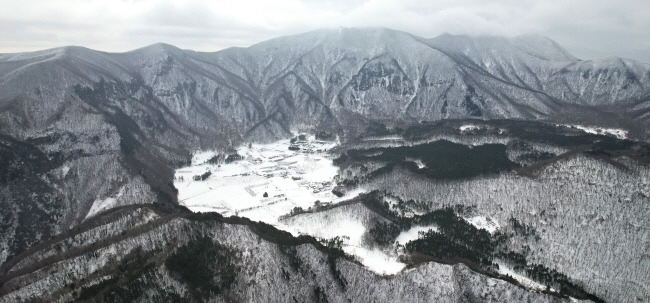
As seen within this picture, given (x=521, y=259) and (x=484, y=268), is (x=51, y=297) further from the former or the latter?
(x=521, y=259)

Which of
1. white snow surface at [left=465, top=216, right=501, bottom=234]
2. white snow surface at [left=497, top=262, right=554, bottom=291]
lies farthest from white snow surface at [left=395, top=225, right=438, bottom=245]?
white snow surface at [left=497, top=262, right=554, bottom=291]

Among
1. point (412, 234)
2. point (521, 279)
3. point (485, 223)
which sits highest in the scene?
point (412, 234)

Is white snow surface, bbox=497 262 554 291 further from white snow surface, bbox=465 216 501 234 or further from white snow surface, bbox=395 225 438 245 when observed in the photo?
white snow surface, bbox=395 225 438 245

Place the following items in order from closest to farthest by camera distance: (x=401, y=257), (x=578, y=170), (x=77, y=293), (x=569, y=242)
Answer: (x=77, y=293)
(x=401, y=257)
(x=569, y=242)
(x=578, y=170)

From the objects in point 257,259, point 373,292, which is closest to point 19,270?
point 257,259

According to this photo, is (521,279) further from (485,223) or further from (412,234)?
(412,234)

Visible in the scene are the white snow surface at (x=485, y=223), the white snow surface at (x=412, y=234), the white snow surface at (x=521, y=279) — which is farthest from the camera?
the white snow surface at (x=485, y=223)

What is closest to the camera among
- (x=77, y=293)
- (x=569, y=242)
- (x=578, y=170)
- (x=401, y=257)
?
(x=77, y=293)

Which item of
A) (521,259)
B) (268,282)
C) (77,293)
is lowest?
(521,259)

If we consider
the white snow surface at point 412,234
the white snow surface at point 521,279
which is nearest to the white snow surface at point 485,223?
the white snow surface at point 412,234

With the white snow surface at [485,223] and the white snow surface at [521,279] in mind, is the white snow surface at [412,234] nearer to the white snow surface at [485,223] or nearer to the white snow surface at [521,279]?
the white snow surface at [485,223]

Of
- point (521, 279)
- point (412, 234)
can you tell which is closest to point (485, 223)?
point (412, 234)
